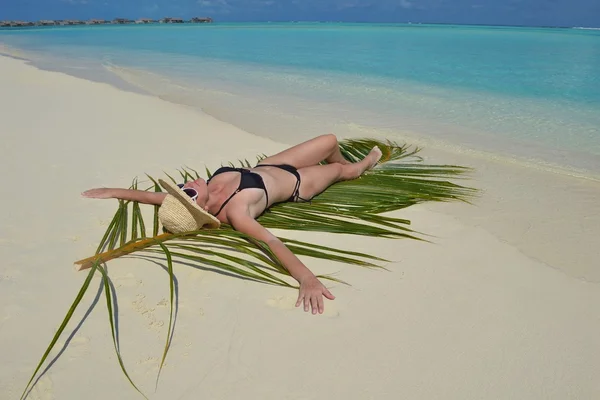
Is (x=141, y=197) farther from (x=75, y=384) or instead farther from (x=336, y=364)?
(x=336, y=364)

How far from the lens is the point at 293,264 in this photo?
2234 millimetres

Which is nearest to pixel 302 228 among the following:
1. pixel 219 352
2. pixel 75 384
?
pixel 219 352

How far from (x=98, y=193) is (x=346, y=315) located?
1955mm

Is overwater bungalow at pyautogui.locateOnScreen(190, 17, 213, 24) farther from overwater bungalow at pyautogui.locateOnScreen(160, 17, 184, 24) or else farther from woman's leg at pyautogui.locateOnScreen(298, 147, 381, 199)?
woman's leg at pyautogui.locateOnScreen(298, 147, 381, 199)

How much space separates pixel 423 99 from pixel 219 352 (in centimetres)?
718

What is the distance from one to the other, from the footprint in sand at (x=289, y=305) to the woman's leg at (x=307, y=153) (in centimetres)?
133

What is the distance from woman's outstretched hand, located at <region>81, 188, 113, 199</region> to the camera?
3043 mm

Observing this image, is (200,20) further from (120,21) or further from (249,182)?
(249,182)

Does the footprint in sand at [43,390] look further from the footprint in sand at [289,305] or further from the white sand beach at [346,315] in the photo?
the footprint in sand at [289,305]

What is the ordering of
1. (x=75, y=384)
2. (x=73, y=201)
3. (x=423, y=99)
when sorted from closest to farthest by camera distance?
(x=75, y=384), (x=73, y=201), (x=423, y=99)

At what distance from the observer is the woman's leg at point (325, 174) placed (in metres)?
3.20

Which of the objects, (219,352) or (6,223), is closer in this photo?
(219,352)

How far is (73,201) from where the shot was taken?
3.12 meters

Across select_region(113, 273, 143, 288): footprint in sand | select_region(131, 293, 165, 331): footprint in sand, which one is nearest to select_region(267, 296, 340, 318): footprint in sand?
select_region(131, 293, 165, 331): footprint in sand
